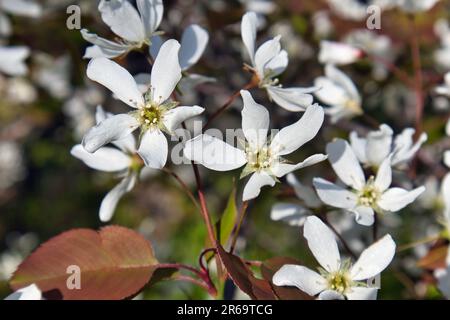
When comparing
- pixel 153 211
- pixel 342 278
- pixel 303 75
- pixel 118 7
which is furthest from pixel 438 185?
pixel 153 211

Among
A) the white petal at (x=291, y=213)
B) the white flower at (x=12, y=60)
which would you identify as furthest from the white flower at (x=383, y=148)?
the white flower at (x=12, y=60)

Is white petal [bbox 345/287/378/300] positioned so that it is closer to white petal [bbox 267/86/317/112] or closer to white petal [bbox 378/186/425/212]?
white petal [bbox 378/186/425/212]

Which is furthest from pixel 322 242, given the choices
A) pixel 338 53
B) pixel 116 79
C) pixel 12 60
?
pixel 12 60

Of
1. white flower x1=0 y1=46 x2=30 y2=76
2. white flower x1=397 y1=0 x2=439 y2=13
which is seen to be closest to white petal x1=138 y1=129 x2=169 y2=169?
white flower x1=0 y1=46 x2=30 y2=76

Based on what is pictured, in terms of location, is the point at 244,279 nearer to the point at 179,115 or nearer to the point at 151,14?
→ the point at 179,115

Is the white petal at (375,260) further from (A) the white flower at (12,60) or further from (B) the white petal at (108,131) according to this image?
(A) the white flower at (12,60)

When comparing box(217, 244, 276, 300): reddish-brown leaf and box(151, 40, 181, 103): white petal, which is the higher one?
box(151, 40, 181, 103): white petal
